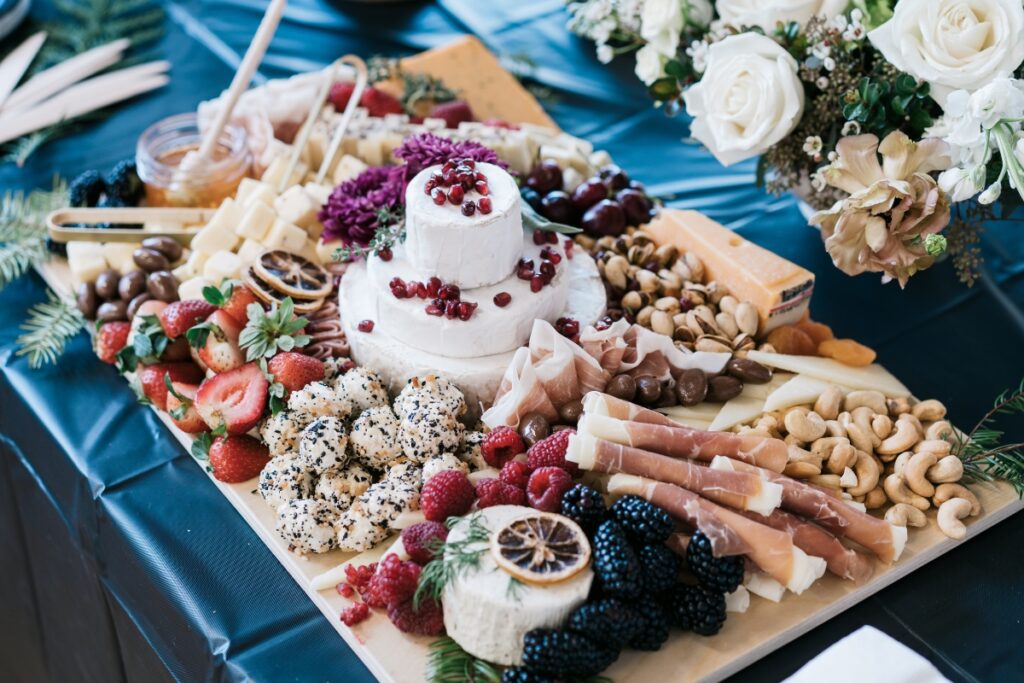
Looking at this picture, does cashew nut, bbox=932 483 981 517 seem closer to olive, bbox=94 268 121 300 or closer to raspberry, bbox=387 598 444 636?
raspberry, bbox=387 598 444 636

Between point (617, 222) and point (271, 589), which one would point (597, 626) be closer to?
point (271, 589)

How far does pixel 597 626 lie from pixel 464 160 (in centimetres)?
101

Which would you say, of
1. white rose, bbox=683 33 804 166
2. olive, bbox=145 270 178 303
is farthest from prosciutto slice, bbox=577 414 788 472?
olive, bbox=145 270 178 303

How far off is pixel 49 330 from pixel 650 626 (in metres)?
1.57

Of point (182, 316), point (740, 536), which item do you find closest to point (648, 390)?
point (740, 536)

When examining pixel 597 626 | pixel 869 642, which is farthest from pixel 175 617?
pixel 869 642

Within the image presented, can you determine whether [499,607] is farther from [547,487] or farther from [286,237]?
[286,237]

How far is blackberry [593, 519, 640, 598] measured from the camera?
5.17 ft

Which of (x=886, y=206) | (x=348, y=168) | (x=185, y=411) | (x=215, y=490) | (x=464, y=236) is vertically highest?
(x=886, y=206)

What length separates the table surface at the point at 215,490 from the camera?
1.79 meters

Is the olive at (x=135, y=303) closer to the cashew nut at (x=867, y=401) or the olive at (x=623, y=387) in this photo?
the olive at (x=623, y=387)

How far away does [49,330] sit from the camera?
7.79 ft

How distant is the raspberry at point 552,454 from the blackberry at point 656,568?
10.1 inches

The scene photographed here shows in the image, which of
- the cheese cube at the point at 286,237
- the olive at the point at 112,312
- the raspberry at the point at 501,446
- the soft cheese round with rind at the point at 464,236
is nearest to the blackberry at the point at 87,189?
the olive at the point at 112,312
